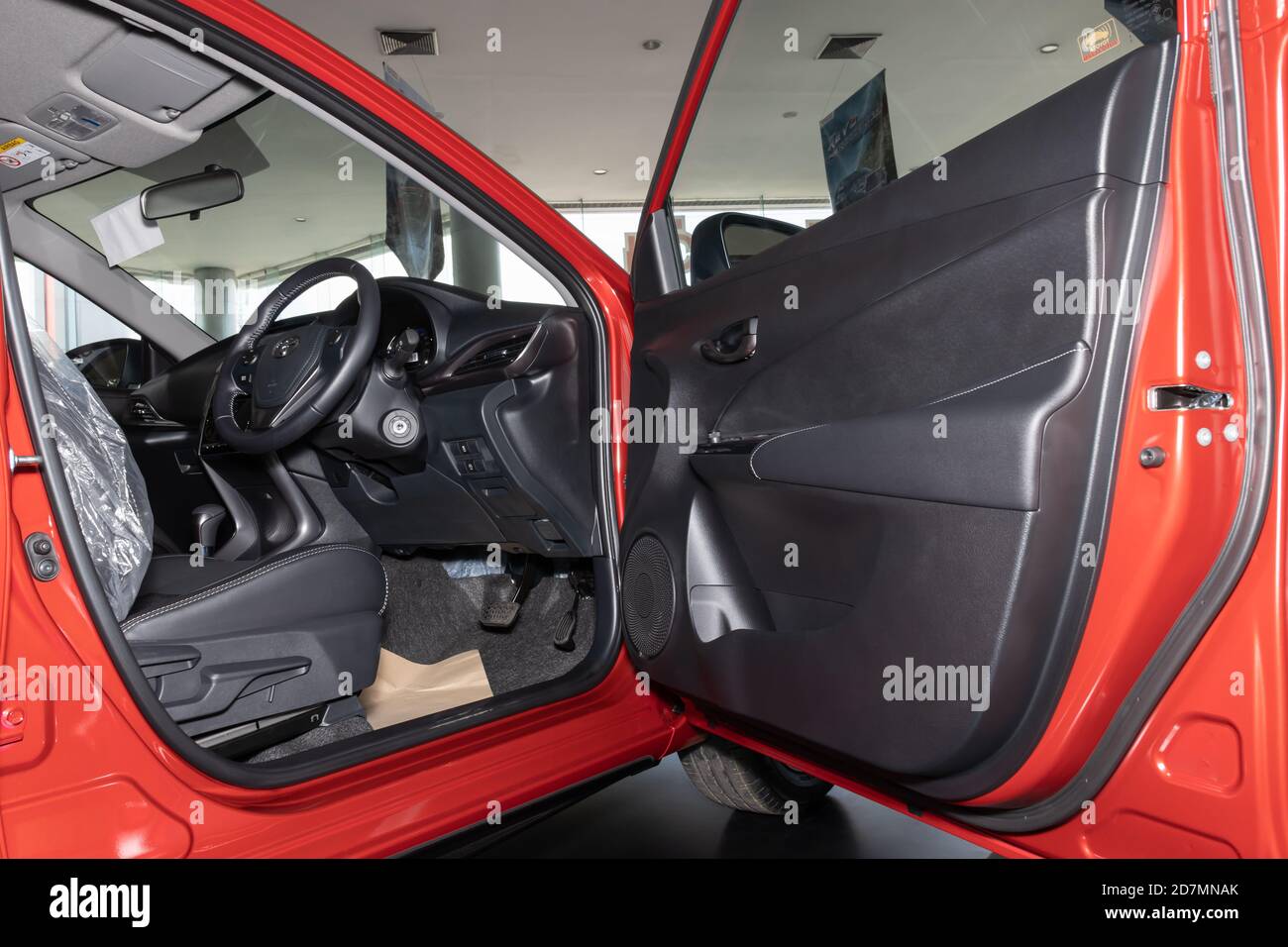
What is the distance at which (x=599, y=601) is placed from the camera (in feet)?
5.62

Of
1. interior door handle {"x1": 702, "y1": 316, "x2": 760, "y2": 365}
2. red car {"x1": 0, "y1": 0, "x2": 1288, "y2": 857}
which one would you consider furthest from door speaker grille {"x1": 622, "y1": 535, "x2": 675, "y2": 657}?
interior door handle {"x1": 702, "y1": 316, "x2": 760, "y2": 365}

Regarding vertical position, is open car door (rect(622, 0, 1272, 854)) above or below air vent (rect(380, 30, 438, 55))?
below

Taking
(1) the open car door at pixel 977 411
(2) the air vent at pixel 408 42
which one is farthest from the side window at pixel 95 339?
(2) the air vent at pixel 408 42

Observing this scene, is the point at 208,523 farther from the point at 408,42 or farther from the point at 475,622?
the point at 408,42

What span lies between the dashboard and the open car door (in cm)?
36

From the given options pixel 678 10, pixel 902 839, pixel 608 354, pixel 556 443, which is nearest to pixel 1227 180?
pixel 608 354

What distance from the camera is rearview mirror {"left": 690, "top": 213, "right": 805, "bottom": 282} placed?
1.50 m

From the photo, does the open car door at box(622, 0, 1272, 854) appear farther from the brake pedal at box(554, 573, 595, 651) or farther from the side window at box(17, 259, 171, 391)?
the side window at box(17, 259, 171, 391)

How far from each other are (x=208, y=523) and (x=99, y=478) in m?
0.85

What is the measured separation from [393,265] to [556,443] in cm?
56

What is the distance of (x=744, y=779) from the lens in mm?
1876

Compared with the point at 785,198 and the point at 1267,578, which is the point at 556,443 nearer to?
the point at 785,198

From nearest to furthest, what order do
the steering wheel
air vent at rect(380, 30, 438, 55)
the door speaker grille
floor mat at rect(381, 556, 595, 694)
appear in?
the door speaker grille → the steering wheel → floor mat at rect(381, 556, 595, 694) → air vent at rect(380, 30, 438, 55)

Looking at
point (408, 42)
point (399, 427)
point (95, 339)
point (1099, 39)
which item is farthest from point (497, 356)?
point (408, 42)
